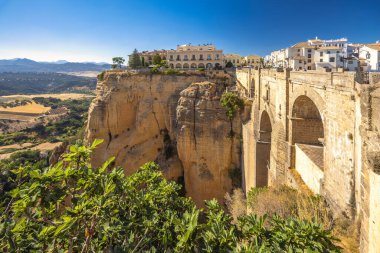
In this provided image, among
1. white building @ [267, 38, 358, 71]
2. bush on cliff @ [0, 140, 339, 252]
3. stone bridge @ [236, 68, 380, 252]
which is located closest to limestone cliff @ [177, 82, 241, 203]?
stone bridge @ [236, 68, 380, 252]

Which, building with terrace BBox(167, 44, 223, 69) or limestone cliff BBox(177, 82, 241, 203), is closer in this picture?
limestone cliff BBox(177, 82, 241, 203)

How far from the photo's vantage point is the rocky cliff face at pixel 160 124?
30109 millimetres

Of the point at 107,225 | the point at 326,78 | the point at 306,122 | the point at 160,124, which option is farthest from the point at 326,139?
the point at 160,124

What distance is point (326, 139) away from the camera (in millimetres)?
12625

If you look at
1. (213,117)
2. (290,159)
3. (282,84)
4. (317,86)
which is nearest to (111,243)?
(317,86)

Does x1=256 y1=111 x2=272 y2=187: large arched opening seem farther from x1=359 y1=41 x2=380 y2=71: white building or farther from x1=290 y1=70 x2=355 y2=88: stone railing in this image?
x1=359 y1=41 x2=380 y2=71: white building

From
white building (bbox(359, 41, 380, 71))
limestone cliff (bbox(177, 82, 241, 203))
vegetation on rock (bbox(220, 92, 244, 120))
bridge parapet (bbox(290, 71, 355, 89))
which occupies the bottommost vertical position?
limestone cliff (bbox(177, 82, 241, 203))

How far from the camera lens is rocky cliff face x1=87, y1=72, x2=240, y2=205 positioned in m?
30.1

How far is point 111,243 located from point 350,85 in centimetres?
951

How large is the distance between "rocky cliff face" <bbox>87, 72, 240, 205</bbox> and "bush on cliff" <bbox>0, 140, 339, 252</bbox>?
22.5 meters

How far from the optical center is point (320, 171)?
13484mm

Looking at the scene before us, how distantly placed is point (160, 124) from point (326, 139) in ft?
77.2

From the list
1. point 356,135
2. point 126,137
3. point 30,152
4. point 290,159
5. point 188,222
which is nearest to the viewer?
point 188,222

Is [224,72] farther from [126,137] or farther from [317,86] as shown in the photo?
[317,86]
